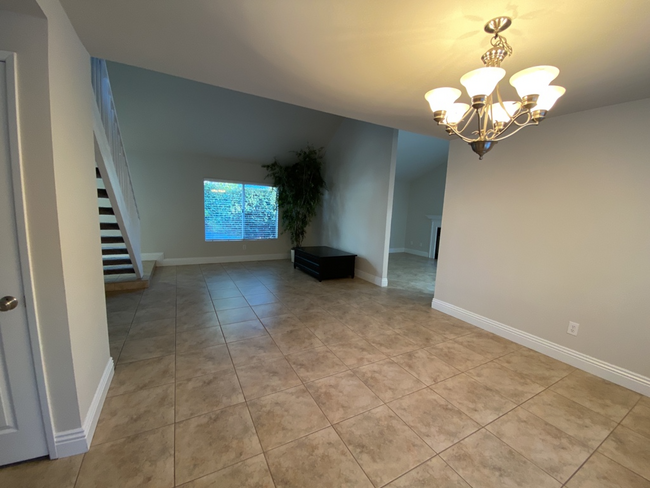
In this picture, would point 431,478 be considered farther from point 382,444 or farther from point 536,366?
point 536,366

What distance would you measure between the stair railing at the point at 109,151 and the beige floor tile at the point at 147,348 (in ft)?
4.89

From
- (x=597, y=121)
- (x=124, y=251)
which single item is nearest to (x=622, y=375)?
(x=597, y=121)

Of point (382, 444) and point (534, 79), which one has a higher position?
point (534, 79)

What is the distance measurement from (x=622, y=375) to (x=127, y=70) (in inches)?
255

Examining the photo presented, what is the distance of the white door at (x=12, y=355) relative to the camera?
1.15 meters

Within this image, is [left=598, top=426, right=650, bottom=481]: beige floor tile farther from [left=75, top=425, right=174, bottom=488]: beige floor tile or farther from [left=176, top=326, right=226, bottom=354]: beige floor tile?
[left=176, top=326, right=226, bottom=354]: beige floor tile

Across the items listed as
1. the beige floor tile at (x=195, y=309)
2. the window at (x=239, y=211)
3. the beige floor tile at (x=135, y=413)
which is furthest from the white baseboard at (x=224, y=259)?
the beige floor tile at (x=135, y=413)

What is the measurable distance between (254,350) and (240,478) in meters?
1.19

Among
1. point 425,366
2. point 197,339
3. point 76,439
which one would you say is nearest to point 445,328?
point 425,366

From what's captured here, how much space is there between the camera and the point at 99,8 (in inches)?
51.6

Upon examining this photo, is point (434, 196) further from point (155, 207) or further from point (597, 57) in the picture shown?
point (155, 207)

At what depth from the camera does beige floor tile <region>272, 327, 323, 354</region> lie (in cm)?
251

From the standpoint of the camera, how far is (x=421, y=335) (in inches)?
112

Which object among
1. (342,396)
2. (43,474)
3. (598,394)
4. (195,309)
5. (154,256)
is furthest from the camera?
(154,256)
